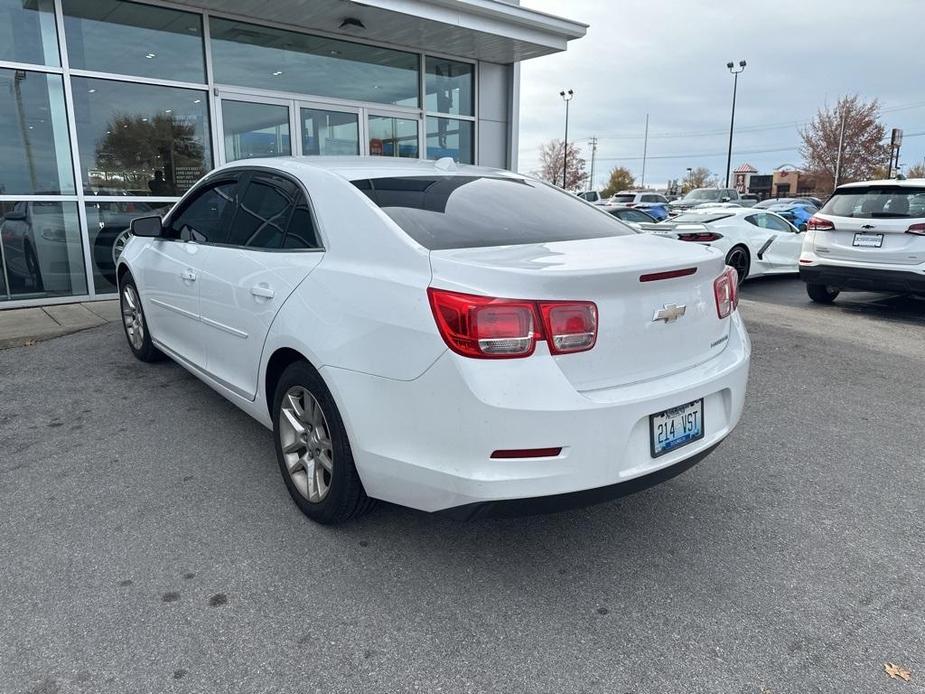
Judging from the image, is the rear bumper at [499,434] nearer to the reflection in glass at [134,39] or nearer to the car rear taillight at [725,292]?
the car rear taillight at [725,292]

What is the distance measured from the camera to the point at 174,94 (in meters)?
9.02

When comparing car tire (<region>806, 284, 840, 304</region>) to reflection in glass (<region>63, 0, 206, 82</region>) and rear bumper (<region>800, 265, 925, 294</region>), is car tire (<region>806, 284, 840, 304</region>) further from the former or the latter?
reflection in glass (<region>63, 0, 206, 82</region>)

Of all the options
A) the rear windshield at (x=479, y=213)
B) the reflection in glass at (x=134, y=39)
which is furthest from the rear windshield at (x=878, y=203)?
the reflection in glass at (x=134, y=39)

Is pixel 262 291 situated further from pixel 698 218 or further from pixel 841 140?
pixel 841 140

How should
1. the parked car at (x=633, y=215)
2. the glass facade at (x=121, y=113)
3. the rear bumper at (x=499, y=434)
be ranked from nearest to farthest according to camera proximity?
the rear bumper at (x=499, y=434), the glass facade at (x=121, y=113), the parked car at (x=633, y=215)

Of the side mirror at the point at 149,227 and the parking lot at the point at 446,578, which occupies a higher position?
the side mirror at the point at 149,227

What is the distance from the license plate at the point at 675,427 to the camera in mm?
2490

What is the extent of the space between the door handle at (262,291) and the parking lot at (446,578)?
980 millimetres

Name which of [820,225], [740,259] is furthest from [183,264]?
[740,259]

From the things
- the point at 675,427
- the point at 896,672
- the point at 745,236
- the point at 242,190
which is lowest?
the point at 896,672

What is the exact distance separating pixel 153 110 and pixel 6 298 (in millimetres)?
3018

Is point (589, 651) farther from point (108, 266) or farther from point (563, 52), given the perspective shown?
point (563, 52)

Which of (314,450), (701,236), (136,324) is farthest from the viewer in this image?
(701,236)

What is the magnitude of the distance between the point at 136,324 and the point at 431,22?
20.8 feet
